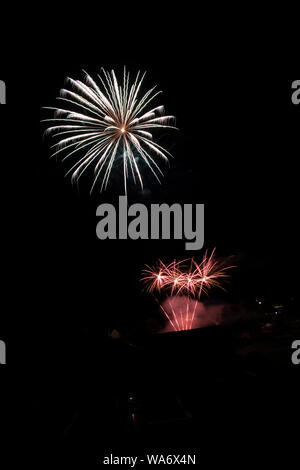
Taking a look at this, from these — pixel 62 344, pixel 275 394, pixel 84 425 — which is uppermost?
pixel 62 344

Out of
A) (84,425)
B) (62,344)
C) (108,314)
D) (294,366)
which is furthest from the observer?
(108,314)

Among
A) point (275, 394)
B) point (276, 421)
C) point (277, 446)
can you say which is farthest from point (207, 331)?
point (277, 446)

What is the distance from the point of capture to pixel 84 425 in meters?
11.7

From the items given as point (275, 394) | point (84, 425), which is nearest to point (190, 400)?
point (275, 394)

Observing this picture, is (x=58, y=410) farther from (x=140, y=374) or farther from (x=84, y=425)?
(x=140, y=374)

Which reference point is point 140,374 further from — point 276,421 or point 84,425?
point 276,421

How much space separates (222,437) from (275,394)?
3.08 meters

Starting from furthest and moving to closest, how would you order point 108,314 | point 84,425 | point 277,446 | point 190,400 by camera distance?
1. point 108,314
2. point 190,400
3. point 84,425
4. point 277,446

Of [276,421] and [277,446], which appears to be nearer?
[277,446]

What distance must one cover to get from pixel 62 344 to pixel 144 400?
843 cm

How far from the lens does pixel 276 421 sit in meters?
10.0

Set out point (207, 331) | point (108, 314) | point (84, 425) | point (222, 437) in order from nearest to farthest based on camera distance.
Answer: point (222, 437), point (84, 425), point (207, 331), point (108, 314)

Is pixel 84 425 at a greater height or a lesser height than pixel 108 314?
lesser

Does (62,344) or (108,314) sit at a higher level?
(108,314)
